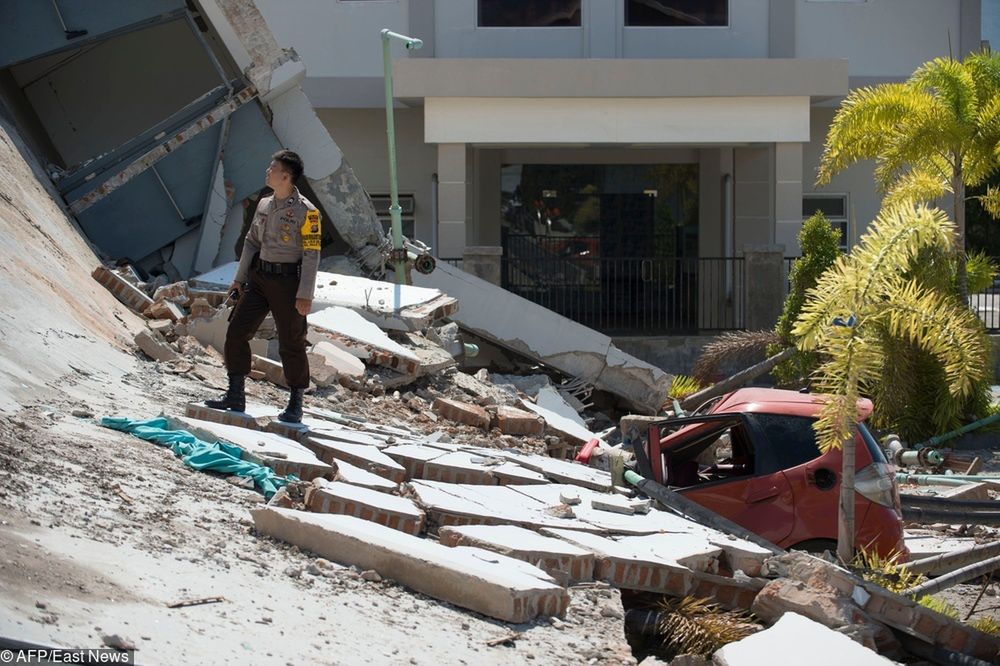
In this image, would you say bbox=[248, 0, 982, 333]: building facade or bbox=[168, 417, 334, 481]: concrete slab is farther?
bbox=[248, 0, 982, 333]: building facade

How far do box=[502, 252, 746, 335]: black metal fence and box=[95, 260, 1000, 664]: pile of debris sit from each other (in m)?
9.14

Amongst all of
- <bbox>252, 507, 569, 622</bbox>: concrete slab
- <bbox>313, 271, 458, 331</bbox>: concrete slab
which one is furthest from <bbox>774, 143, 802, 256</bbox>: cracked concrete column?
<bbox>252, 507, 569, 622</bbox>: concrete slab

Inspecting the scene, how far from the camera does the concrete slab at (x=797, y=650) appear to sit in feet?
17.5

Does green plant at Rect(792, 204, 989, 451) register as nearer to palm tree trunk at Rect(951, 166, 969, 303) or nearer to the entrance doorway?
palm tree trunk at Rect(951, 166, 969, 303)

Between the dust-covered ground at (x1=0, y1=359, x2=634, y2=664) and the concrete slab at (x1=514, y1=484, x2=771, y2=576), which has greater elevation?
the dust-covered ground at (x1=0, y1=359, x2=634, y2=664)

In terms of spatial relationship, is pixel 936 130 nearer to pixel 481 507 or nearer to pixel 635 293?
pixel 635 293

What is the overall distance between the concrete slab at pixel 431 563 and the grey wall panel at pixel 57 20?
10124mm

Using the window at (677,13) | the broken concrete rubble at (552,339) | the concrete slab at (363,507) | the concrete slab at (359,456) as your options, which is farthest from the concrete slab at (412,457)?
the window at (677,13)

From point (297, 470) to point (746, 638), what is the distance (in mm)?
2652

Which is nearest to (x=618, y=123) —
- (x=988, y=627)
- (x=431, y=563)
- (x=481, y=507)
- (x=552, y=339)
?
(x=552, y=339)

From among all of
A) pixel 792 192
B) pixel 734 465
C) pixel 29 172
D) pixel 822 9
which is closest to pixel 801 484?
pixel 734 465

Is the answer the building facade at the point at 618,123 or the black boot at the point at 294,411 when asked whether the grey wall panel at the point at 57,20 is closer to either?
the building facade at the point at 618,123

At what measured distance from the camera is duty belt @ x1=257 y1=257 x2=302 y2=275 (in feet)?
25.7

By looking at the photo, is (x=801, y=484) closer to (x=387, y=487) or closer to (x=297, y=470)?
(x=387, y=487)
